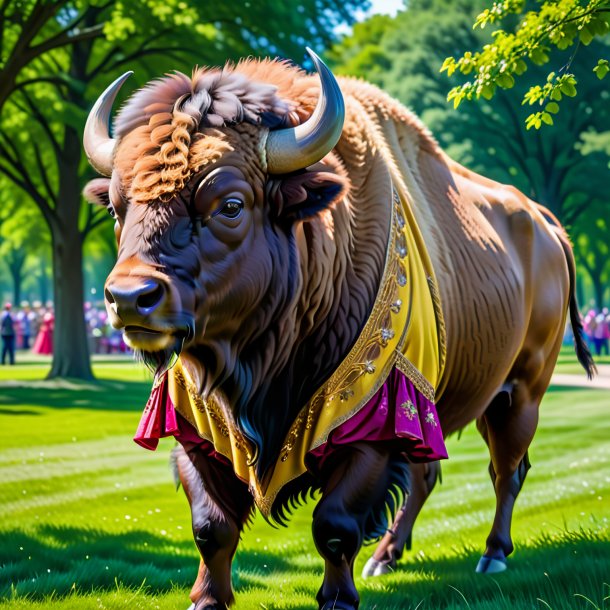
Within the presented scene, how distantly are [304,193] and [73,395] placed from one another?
16487 millimetres

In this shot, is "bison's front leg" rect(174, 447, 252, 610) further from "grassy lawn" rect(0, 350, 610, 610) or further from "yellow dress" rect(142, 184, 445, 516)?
"grassy lawn" rect(0, 350, 610, 610)

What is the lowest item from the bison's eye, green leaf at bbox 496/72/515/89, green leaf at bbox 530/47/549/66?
the bison's eye

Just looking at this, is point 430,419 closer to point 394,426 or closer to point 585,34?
point 394,426

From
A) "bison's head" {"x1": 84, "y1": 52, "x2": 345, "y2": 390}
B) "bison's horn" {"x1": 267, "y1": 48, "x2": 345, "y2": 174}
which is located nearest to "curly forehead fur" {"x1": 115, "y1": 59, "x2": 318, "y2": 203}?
"bison's head" {"x1": 84, "y1": 52, "x2": 345, "y2": 390}

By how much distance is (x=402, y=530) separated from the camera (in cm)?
673

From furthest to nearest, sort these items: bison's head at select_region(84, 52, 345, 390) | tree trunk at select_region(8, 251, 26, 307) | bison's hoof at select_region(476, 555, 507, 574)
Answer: tree trunk at select_region(8, 251, 26, 307) → bison's hoof at select_region(476, 555, 507, 574) → bison's head at select_region(84, 52, 345, 390)

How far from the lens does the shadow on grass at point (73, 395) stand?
713 inches

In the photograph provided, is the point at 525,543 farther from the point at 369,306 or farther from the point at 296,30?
the point at 296,30

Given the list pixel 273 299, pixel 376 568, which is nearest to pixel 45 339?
pixel 376 568

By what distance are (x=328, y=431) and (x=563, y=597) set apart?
179 cm

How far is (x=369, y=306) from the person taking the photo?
4652 mm

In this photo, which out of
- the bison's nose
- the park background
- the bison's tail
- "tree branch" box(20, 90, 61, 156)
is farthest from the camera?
"tree branch" box(20, 90, 61, 156)

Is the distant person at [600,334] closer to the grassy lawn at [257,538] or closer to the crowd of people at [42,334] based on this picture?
the crowd of people at [42,334]

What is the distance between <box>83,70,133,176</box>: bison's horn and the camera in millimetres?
4492
